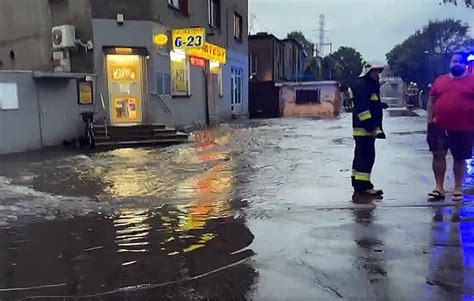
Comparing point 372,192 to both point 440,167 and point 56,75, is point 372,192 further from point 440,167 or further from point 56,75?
point 56,75

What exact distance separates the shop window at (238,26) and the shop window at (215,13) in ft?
12.3

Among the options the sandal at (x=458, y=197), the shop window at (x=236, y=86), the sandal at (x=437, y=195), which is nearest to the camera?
the sandal at (x=458, y=197)

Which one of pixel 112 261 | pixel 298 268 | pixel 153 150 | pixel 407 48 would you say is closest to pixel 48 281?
pixel 112 261

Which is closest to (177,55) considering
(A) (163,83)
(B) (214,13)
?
(A) (163,83)

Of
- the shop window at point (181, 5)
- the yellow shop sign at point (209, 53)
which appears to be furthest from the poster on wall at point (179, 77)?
the shop window at point (181, 5)

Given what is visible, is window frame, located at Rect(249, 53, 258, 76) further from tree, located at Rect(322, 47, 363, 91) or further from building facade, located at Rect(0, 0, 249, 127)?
tree, located at Rect(322, 47, 363, 91)

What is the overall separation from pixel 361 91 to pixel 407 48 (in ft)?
208

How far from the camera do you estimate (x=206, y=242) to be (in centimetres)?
520

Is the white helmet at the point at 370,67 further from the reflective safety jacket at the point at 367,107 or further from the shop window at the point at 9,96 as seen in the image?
the shop window at the point at 9,96

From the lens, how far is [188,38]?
19.1m

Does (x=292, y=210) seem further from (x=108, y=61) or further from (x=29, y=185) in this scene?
(x=108, y=61)

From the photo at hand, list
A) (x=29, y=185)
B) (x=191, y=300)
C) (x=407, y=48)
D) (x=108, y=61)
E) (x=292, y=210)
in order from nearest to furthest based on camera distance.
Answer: (x=191, y=300) → (x=292, y=210) → (x=29, y=185) → (x=108, y=61) → (x=407, y=48)

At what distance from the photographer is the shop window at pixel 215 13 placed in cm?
2533

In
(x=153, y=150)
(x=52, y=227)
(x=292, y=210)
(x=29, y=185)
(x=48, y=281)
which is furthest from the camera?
(x=153, y=150)
